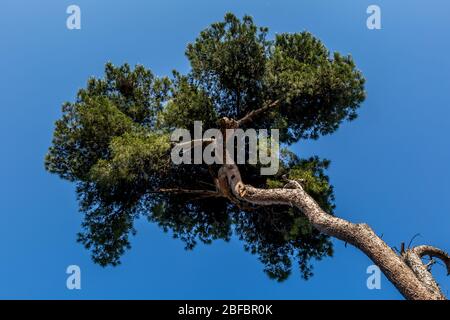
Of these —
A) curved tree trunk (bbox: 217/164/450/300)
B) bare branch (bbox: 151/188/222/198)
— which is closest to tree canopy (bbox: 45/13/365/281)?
bare branch (bbox: 151/188/222/198)

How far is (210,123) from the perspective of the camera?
13.6 meters

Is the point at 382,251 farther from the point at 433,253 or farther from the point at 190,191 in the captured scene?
the point at 190,191

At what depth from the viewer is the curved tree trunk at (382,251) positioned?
7.02 m

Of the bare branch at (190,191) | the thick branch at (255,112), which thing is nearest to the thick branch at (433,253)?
the bare branch at (190,191)

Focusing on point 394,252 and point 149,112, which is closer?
point 394,252

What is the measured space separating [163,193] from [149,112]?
2.87 meters

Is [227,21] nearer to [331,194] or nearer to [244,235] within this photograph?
[331,194]

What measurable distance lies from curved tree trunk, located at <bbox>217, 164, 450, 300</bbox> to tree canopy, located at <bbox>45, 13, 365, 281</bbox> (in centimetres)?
197

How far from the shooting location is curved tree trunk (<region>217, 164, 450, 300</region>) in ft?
23.0

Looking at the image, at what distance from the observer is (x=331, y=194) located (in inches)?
533

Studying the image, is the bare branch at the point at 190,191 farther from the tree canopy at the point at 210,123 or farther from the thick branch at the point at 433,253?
the thick branch at the point at 433,253
